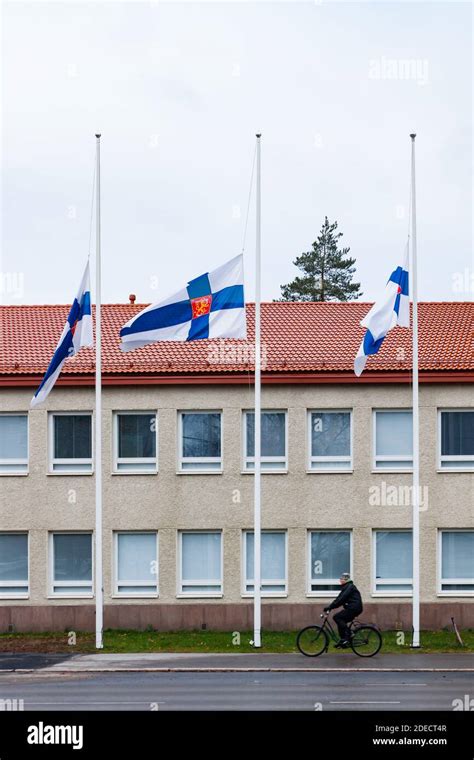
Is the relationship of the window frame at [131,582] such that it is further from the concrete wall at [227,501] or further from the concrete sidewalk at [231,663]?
the concrete sidewalk at [231,663]

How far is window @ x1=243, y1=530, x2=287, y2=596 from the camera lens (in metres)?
32.7

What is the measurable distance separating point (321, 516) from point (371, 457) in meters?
1.93

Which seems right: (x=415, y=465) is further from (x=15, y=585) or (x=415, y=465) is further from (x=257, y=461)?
(x=15, y=585)

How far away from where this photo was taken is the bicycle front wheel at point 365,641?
2564cm

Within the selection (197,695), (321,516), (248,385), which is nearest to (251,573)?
(321,516)

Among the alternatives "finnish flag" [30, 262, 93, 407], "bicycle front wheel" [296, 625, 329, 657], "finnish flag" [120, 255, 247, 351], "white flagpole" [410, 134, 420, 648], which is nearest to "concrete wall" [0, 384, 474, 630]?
"white flagpole" [410, 134, 420, 648]

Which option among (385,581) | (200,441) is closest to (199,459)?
(200,441)

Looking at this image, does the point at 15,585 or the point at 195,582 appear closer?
the point at 195,582

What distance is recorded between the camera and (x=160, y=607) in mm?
32375

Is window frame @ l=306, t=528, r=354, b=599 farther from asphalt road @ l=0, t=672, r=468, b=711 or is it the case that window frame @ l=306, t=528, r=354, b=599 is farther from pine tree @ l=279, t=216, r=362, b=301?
pine tree @ l=279, t=216, r=362, b=301

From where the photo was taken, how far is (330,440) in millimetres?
32875

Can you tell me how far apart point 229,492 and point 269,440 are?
1.67 meters

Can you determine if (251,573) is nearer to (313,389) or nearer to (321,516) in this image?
(321,516)
